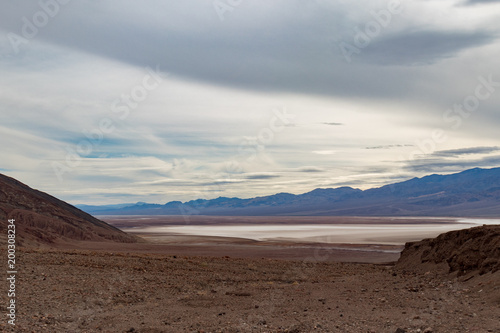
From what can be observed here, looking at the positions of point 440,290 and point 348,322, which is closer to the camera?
point 348,322

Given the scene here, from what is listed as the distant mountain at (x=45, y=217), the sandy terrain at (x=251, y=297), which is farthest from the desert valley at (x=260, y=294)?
the distant mountain at (x=45, y=217)

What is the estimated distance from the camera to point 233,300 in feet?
45.0

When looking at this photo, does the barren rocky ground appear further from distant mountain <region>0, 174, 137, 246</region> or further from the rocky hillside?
distant mountain <region>0, 174, 137, 246</region>

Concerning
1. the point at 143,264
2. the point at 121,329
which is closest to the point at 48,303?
the point at 121,329

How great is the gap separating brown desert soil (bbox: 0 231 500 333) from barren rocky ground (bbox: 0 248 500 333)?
27mm

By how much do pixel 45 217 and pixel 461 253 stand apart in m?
51.9

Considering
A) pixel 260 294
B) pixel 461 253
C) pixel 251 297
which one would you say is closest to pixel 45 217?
pixel 260 294

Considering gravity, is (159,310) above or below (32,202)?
below

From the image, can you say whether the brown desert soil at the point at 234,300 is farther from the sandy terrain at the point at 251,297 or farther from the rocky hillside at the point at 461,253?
the rocky hillside at the point at 461,253

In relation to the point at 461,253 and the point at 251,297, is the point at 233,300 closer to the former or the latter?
the point at 251,297

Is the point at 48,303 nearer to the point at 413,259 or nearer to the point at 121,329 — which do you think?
the point at 121,329

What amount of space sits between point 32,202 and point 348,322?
2309 inches

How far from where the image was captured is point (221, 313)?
11719 mm

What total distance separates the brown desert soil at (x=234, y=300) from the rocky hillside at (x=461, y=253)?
1.20ft
